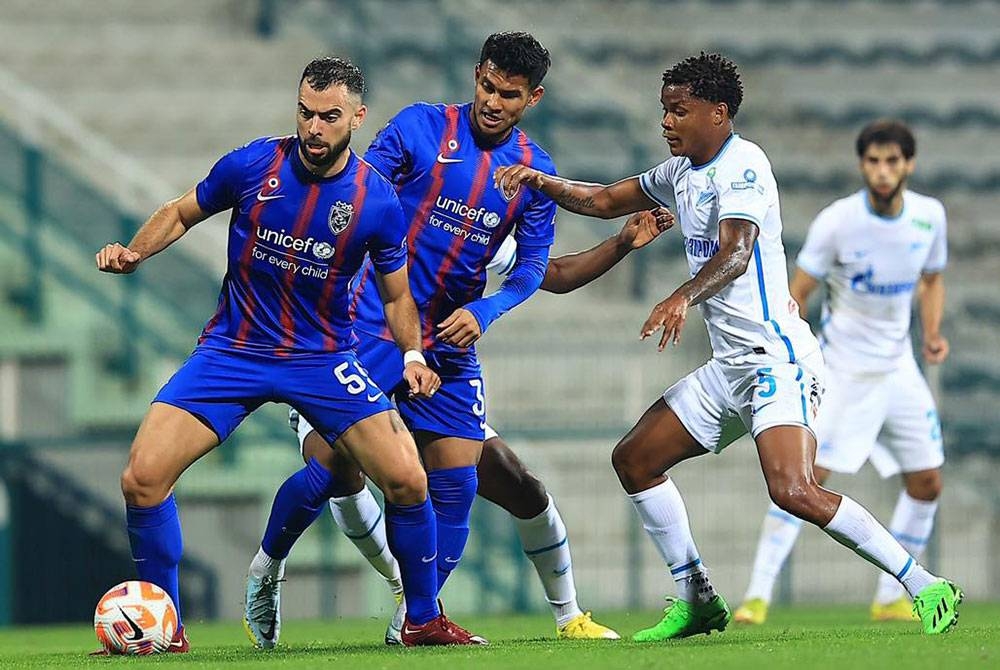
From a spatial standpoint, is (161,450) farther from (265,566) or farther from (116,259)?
(265,566)

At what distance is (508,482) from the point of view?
7.85 metres

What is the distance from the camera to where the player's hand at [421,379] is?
683cm

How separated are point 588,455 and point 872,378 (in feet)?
Result: 10.8

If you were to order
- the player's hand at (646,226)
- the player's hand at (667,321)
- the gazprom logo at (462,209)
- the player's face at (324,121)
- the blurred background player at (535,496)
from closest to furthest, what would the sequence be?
the player's hand at (667,321)
the player's face at (324,121)
the gazprom logo at (462,209)
the player's hand at (646,226)
the blurred background player at (535,496)

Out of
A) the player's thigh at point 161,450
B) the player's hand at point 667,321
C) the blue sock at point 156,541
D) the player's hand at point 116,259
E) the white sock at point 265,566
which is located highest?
the player's hand at point 116,259

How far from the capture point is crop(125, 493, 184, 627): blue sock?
6844mm

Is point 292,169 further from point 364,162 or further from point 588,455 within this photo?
point 588,455

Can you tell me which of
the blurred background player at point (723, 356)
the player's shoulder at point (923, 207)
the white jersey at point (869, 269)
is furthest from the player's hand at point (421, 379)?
the player's shoulder at point (923, 207)

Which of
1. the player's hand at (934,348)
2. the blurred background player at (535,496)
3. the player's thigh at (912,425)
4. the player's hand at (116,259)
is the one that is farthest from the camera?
the player's hand at (934,348)

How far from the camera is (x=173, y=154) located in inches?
639

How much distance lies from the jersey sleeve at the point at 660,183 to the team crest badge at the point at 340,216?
4.20 ft

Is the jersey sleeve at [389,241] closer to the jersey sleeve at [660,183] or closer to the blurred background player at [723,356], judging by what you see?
the blurred background player at [723,356]

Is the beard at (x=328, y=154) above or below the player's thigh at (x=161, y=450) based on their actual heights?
above

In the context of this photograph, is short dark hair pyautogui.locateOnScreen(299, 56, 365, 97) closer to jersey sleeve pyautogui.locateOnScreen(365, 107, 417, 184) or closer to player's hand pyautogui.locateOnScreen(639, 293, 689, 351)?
jersey sleeve pyautogui.locateOnScreen(365, 107, 417, 184)
